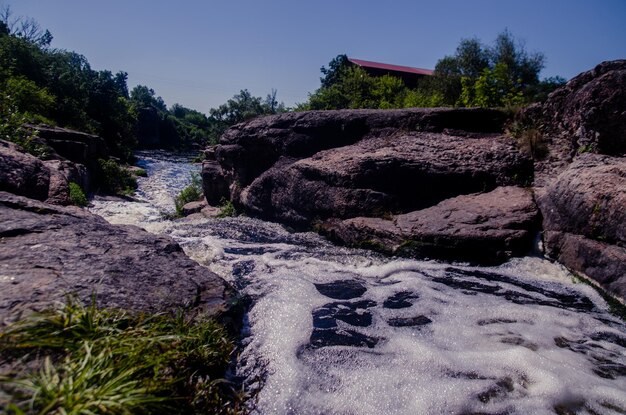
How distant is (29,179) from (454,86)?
29.6 meters

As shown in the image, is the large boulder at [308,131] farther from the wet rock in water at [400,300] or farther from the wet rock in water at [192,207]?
the wet rock in water at [400,300]

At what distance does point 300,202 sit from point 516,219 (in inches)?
182

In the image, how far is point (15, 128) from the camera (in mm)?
9125

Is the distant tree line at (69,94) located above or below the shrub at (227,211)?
above

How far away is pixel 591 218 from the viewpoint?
4652 millimetres

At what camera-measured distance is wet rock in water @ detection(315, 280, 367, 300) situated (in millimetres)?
4293

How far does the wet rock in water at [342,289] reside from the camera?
169 inches

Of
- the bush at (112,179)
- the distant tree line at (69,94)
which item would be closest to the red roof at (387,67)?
the distant tree line at (69,94)

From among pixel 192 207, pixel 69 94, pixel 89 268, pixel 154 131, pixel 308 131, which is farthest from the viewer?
pixel 154 131

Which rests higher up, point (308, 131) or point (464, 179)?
point (308, 131)

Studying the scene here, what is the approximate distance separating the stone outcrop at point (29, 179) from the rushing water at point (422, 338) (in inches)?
96.0

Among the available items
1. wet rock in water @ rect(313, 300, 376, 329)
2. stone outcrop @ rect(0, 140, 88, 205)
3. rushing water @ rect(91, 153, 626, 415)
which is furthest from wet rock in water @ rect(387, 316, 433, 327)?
stone outcrop @ rect(0, 140, 88, 205)

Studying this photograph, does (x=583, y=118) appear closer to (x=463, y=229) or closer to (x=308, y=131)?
(x=463, y=229)

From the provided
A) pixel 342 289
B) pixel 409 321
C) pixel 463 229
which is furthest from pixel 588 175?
pixel 342 289
